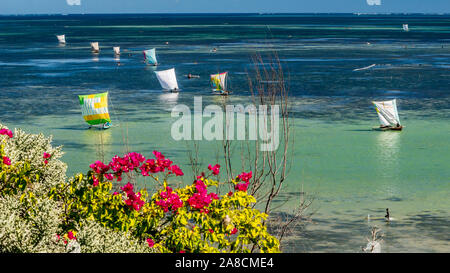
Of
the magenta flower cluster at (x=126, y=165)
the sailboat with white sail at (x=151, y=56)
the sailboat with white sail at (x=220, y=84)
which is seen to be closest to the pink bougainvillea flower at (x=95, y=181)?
the magenta flower cluster at (x=126, y=165)

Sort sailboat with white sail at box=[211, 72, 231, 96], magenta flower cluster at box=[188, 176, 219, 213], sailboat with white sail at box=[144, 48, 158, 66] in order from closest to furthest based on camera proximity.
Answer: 1. magenta flower cluster at box=[188, 176, 219, 213]
2. sailboat with white sail at box=[211, 72, 231, 96]
3. sailboat with white sail at box=[144, 48, 158, 66]

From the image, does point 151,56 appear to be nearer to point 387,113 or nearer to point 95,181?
point 387,113

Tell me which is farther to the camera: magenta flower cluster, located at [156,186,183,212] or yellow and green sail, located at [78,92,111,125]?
yellow and green sail, located at [78,92,111,125]

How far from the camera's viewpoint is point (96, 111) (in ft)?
164

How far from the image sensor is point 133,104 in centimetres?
6206

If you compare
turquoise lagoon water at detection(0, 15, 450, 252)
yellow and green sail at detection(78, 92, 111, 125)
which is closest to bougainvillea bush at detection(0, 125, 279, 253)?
turquoise lagoon water at detection(0, 15, 450, 252)

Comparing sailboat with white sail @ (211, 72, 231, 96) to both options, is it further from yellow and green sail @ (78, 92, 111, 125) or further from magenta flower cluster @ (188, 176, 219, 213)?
magenta flower cluster @ (188, 176, 219, 213)

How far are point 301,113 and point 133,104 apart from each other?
15.9 m

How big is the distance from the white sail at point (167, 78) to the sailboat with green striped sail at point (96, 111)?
60.8ft

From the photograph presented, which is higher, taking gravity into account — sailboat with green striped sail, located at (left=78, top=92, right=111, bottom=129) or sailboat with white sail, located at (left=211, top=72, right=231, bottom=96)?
sailboat with white sail, located at (left=211, top=72, right=231, bottom=96)

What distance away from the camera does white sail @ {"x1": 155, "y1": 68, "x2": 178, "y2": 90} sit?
69188mm

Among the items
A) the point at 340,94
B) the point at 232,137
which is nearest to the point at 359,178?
the point at 232,137

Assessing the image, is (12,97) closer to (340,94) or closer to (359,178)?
(340,94)

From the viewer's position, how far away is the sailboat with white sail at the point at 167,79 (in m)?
69.2
